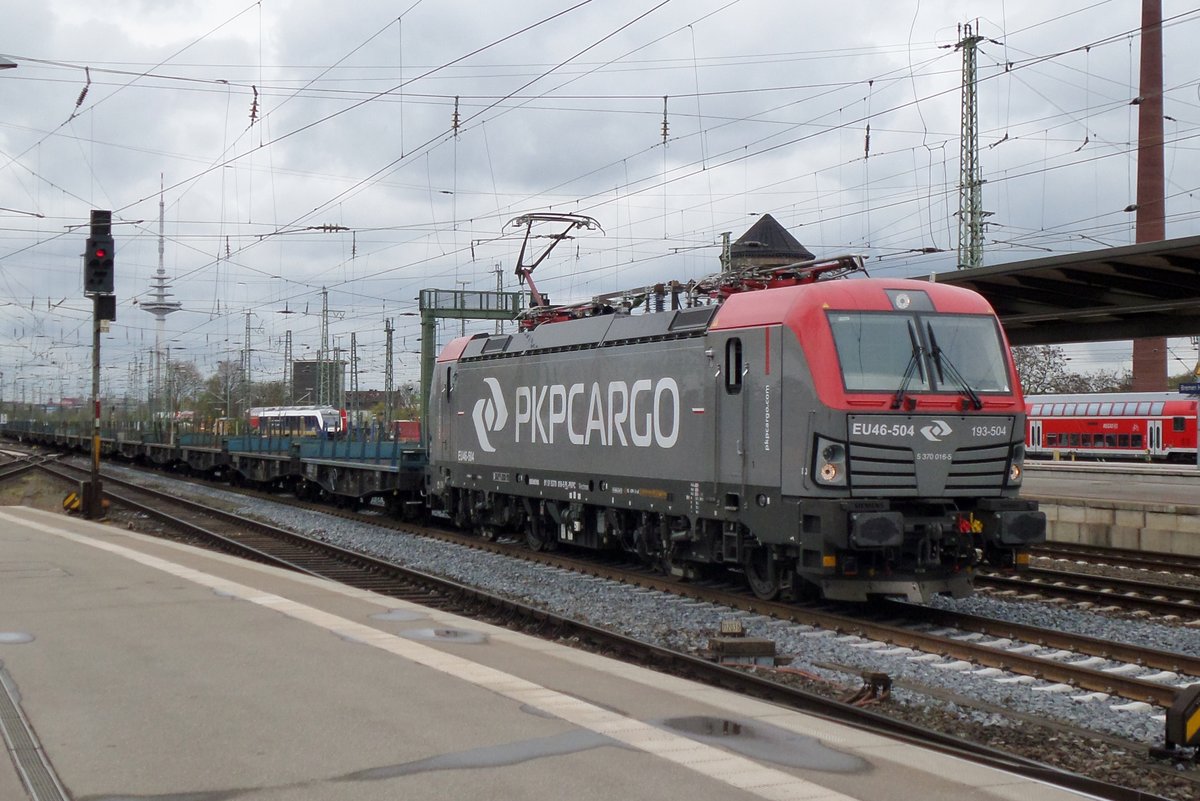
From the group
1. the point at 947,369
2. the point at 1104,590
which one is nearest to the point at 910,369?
the point at 947,369

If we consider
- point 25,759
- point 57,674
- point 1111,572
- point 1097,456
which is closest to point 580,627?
point 57,674

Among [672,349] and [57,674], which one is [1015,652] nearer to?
[672,349]

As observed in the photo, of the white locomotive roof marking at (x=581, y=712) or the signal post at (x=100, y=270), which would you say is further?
the signal post at (x=100, y=270)

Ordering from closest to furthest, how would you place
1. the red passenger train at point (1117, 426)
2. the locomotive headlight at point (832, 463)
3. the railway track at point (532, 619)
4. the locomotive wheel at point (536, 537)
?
the railway track at point (532, 619)
the locomotive headlight at point (832, 463)
the locomotive wheel at point (536, 537)
the red passenger train at point (1117, 426)

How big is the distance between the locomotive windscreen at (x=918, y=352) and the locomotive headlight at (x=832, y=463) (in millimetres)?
581

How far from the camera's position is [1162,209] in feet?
161

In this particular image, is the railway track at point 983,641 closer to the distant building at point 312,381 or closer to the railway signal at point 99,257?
the railway signal at point 99,257

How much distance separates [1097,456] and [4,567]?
4586cm

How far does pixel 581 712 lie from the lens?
6.94 m

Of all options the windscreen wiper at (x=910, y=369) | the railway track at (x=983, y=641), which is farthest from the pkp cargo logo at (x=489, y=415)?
the windscreen wiper at (x=910, y=369)

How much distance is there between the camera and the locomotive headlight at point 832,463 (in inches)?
443

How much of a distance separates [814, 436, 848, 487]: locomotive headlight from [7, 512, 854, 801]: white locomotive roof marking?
4313mm

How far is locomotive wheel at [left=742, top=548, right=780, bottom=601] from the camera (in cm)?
1281

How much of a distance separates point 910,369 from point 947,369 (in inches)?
17.8
